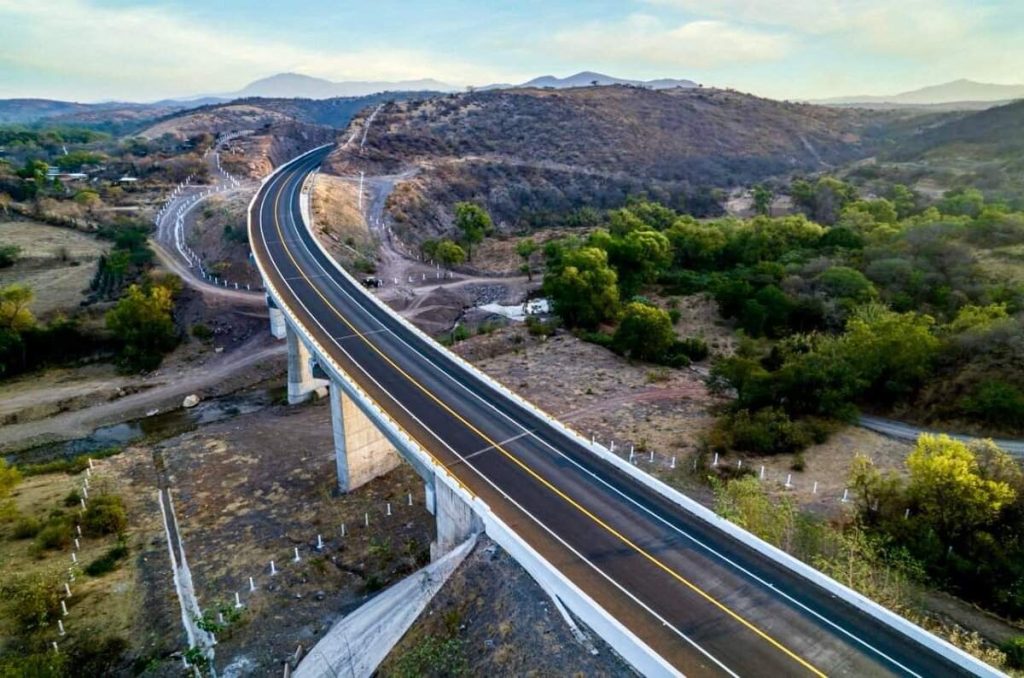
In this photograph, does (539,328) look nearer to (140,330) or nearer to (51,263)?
(140,330)

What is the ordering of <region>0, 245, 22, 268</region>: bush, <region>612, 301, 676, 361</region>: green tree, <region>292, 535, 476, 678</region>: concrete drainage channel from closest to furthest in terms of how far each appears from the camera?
<region>292, 535, 476, 678</region>: concrete drainage channel < <region>612, 301, 676, 361</region>: green tree < <region>0, 245, 22, 268</region>: bush

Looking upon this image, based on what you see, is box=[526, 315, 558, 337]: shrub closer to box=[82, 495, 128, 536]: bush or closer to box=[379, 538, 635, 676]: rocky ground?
box=[379, 538, 635, 676]: rocky ground

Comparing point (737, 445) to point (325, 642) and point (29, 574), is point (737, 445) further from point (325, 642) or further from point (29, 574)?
point (29, 574)

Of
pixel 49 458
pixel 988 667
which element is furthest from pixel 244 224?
pixel 988 667

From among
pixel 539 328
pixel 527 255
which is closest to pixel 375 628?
pixel 539 328

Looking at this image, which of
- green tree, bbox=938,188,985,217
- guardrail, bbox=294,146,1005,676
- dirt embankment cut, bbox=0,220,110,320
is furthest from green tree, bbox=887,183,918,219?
dirt embankment cut, bbox=0,220,110,320

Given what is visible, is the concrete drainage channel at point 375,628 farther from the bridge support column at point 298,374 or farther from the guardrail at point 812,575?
the bridge support column at point 298,374

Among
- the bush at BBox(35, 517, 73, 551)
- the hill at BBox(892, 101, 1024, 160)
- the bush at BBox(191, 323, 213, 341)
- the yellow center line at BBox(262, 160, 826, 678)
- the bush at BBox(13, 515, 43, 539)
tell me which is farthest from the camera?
the hill at BBox(892, 101, 1024, 160)
